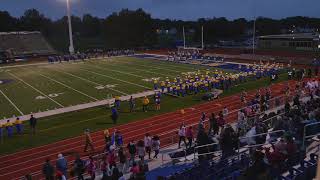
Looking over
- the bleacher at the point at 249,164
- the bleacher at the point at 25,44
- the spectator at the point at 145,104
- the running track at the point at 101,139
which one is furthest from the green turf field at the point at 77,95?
the bleacher at the point at 25,44

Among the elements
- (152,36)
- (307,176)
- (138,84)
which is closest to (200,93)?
(138,84)

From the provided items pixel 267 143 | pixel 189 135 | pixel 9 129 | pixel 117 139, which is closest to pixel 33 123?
pixel 9 129

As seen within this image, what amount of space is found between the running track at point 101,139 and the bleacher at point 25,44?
52215mm

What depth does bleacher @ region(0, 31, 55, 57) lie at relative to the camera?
70.1m

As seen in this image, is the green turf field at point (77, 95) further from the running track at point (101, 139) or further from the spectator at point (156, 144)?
the spectator at point (156, 144)

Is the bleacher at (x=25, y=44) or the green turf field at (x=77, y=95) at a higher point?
the bleacher at (x=25, y=44)

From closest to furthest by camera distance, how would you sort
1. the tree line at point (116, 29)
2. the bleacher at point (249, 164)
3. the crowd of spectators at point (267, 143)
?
1. the crowd of spectators at point (267, 143)
2. the bleacher at point (249, 164)
3. the tree line at point (116, 29)

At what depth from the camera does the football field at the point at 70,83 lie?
26.8 metres

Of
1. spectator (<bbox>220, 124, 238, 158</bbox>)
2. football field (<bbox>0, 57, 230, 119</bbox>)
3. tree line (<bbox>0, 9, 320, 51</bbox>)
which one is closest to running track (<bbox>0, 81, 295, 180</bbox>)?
spectator (<bbox>220, 124, 238, 158</bbox>)

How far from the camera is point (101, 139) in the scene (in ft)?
61.1

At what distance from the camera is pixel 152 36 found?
8294 cm

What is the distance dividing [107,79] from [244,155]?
27.0 meters

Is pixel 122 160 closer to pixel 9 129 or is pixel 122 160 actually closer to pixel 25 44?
pixel 9 129

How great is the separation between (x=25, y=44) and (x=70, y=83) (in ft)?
142
